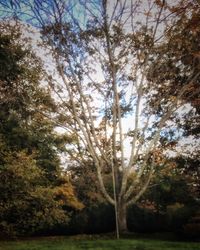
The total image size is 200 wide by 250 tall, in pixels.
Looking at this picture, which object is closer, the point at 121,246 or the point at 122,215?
the point at 121,246

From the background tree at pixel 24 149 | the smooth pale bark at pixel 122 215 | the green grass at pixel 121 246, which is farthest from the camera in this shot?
the smooth pale bark at pixel 122 215

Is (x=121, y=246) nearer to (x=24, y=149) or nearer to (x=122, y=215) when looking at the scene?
(x=122, y=215)

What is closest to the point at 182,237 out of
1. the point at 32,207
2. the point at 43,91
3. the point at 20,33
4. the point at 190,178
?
A: the point at 190,178

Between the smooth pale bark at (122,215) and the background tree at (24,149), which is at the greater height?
the background tree at (24,149)

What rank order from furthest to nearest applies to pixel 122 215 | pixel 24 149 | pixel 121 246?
1. pixel 24 149
2. pixel 122 215
3. pixel 121 246

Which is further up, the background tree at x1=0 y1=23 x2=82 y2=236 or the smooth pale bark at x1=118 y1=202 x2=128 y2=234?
the background tree at x1=0 y1=23 x2=82 y2=236

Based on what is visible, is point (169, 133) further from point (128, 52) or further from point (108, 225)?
point (108, 225)

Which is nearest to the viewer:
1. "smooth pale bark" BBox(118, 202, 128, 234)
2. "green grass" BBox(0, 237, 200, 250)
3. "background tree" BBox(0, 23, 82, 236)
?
"green grass" BBox(0, 237, 200, 250)

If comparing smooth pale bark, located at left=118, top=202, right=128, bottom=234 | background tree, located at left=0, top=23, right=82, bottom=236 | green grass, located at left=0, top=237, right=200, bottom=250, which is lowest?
green grass, located at left=0, top=237, right=200, bottom=250

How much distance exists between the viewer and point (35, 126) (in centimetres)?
2375

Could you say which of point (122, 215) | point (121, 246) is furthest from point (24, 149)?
point (121, 246)

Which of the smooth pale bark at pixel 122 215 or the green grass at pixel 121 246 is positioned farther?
the smooth pale bark at pixel 122 215

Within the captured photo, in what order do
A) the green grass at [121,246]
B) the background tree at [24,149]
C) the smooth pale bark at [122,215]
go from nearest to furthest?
the green grass at [121,246] → the background tree at [24,149] → the smooth pale bark at [122,215]

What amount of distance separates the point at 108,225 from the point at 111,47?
1709 cm
